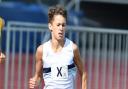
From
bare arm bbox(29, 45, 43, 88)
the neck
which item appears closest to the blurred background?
bare arm bbox(29, 45, 43, 88)

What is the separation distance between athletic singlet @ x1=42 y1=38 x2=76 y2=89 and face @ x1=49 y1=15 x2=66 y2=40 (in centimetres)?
17

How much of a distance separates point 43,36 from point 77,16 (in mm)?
15989

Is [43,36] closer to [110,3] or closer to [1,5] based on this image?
[1,5]

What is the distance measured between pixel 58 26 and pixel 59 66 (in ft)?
1.48

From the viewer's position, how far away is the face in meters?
6.08

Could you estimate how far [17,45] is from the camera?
10703 mm

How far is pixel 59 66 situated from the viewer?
6.25 meters

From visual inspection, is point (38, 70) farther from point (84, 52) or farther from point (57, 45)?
point (84, 52)

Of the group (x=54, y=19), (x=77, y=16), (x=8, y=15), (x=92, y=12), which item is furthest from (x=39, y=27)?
(x=92, y=12)

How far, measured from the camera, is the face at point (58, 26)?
6.08 metres

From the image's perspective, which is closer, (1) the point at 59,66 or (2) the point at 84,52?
(1) the point at 59,66

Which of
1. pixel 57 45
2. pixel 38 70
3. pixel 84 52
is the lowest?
pixel 84 52

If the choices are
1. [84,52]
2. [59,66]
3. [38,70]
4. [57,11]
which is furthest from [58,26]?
[84,52]

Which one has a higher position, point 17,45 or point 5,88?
point 17,45
